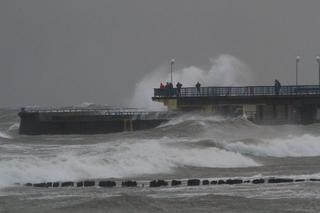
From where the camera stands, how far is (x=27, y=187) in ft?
69.3

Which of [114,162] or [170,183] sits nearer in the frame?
[170,183]

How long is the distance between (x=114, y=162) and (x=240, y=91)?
2474cm

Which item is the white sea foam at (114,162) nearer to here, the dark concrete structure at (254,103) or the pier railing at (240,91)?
the dark concrete structure at (254,103)

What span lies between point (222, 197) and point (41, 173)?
7.74 meters

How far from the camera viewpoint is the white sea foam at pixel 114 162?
79.1 feet

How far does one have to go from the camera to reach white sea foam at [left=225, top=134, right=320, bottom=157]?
37.3 metres

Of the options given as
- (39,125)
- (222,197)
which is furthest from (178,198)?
(39,125)

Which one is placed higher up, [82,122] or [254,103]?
A: [254,103]

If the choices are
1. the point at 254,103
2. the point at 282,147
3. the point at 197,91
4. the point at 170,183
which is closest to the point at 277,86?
the point at 254,103

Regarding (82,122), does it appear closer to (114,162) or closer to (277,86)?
(277,86)

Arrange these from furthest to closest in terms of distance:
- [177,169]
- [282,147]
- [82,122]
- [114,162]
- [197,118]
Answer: [197,118], [82,122], [282,147], [177,169], [114,162]

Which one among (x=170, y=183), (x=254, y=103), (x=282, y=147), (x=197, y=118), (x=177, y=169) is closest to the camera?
(x=170, y=183)

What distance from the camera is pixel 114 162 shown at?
2788cm

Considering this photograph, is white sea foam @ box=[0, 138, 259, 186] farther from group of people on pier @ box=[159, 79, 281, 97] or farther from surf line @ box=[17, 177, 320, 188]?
group of people on pier @ box=[159, 79, 281, 97]
